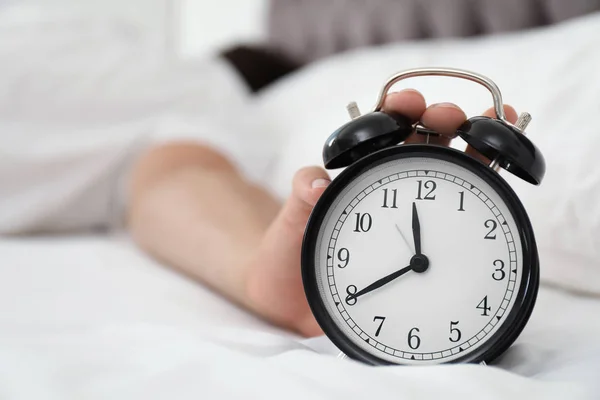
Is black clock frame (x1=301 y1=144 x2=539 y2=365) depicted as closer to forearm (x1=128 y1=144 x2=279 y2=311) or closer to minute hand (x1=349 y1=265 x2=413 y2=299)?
minute hand (x1=349 y1=265 x2=413 y2=299)

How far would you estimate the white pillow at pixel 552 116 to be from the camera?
2.57ft

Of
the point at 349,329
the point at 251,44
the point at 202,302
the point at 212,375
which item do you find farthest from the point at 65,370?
the point at 251,44

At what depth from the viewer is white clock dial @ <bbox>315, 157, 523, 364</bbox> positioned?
22.9 inches

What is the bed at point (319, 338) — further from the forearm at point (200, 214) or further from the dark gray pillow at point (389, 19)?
the dark gray pillow at point (389, 19)

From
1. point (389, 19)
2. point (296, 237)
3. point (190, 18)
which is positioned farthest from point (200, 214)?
point (190, 18)

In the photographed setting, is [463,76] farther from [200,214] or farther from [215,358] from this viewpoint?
[200,214]

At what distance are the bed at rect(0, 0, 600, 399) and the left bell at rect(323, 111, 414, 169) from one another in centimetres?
19

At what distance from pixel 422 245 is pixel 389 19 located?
4.79 ft

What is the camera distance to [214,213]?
1.17 meters

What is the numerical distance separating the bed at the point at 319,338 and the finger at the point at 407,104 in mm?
202

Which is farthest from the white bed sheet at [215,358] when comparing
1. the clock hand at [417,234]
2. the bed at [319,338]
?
the clock hand at [417,234]

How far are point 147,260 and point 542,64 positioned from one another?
32.3 inches

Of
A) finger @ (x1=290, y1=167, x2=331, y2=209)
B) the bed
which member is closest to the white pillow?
the bed

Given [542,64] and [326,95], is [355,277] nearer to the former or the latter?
[542,64]
